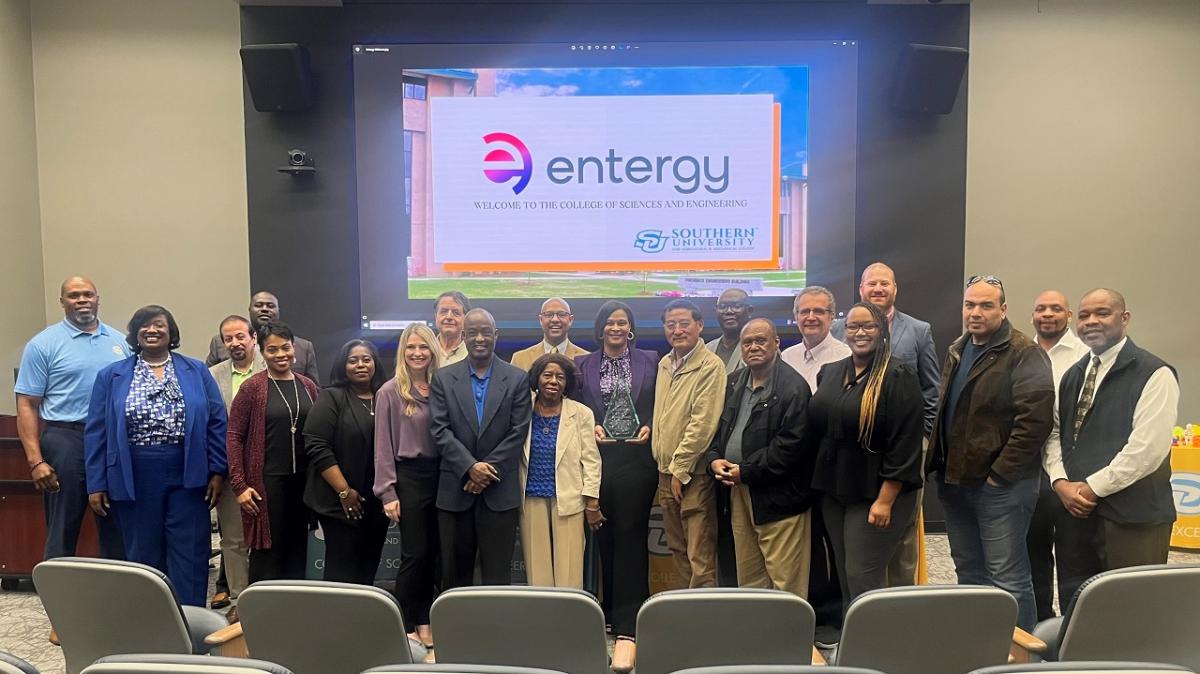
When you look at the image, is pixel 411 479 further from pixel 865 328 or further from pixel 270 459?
pixel 865 328

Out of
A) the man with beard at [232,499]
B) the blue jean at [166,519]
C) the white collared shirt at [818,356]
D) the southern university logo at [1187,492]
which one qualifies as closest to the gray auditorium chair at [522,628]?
the white collared shirt at [818,356]

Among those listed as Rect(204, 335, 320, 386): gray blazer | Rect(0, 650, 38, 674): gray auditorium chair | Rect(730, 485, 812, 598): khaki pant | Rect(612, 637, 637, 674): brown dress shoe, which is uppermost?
Rect(204, 335, 320, 386): gray blazer

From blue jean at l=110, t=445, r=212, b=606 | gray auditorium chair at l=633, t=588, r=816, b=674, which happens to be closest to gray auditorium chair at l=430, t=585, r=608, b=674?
gray auditorium chair at l=633, t=588, r=816, b=674

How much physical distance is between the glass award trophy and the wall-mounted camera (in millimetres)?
3179

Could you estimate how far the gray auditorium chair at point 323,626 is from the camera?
2129mm

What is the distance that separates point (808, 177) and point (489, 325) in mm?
3103

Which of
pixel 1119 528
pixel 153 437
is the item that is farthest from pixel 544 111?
pixel 1119 528

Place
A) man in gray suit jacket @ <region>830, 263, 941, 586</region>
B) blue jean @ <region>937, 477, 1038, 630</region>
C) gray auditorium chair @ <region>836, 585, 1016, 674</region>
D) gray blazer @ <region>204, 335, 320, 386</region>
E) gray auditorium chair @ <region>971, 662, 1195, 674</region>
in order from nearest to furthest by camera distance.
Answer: gray auditorium chair @ <region>971, 662, 1195, 674</region>, gray auditorium chair @ <region>836, 585, 1016, 674</region>, blue jean @ <region>937, 477, 1038, 630</region>, man in gray suit jacket @ <region>830, 263, 941, 586</region>, gray blazer @ <region>204, 335, 320, 386</region>

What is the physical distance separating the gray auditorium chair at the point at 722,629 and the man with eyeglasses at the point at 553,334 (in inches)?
96.7

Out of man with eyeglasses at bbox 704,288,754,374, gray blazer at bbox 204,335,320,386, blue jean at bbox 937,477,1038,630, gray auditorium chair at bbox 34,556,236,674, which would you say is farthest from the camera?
gray blazer at bbox 204,335,320,386

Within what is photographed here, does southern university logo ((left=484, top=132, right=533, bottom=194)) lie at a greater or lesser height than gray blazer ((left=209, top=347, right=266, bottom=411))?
greater

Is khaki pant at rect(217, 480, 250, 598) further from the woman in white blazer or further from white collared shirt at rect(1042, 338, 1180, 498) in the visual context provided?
white collared shirt at rect(1042, 338, 1180, 498)

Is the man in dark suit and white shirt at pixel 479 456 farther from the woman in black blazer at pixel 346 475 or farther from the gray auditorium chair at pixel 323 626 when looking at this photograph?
the gray auditorium chair at pixel 323 626

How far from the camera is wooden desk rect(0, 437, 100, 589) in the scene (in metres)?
4.62
